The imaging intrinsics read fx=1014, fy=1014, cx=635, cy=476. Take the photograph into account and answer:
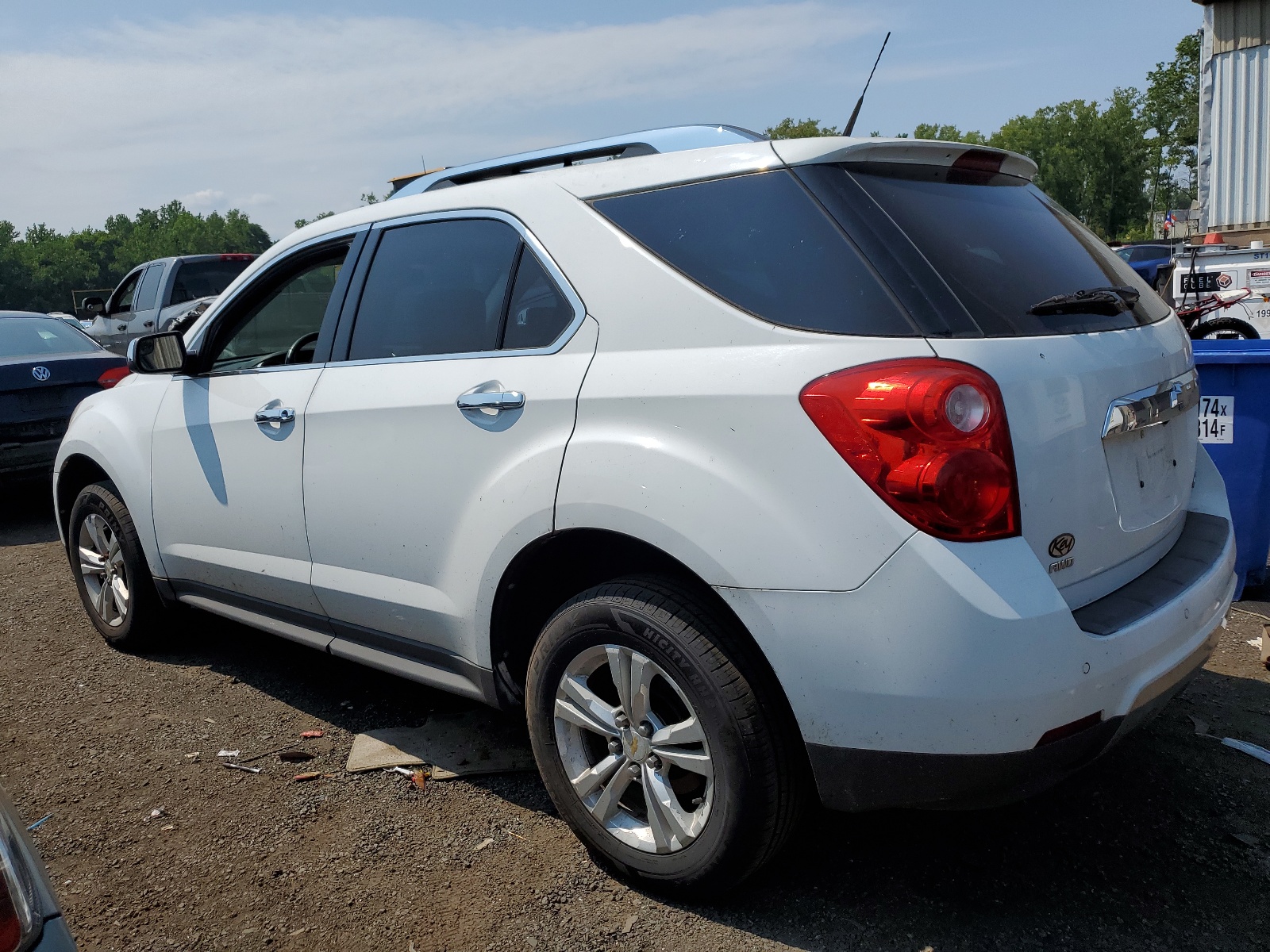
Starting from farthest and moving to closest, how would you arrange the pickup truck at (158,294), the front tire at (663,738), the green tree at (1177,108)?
the green tree at (1177,108) < the pickup truck at (158,294) < the front tire at (663,738)

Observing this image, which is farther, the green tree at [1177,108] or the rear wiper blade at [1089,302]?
the green tree at [1177,108]

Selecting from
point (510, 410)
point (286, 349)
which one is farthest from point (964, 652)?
point (286, 349)

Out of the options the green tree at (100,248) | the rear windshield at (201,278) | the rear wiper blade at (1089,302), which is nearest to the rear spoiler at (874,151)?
the rear wiper blade at (1089,302)

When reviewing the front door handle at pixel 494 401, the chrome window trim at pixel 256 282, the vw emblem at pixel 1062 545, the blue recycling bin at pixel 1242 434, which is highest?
the chrome window trim at pixel 256 282

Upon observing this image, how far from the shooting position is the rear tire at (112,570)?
4324 millimetres

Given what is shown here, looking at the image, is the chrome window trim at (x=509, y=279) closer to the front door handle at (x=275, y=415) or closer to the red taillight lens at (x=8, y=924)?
the front door handle at (x=275, y=415)

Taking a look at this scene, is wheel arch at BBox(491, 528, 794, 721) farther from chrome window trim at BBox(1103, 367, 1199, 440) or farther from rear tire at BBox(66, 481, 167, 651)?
rear tire at BBox(66, 481, 167, 651)

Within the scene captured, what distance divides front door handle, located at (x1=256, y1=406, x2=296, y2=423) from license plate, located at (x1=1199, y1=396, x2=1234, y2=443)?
3.89 meters

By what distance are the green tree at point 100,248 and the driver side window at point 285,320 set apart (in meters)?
106

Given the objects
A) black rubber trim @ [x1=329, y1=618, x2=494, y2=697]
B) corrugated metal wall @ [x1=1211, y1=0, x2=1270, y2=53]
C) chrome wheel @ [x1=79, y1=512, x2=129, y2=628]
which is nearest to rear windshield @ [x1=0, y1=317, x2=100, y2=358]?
chrome wheel @ [x1=79, y1=512, x2=129, y2=628]

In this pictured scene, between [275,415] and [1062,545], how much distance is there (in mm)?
2512

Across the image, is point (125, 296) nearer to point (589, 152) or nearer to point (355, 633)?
point (355, 633)

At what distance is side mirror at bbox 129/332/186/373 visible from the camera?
387 cm

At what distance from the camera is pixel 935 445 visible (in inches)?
80.4
